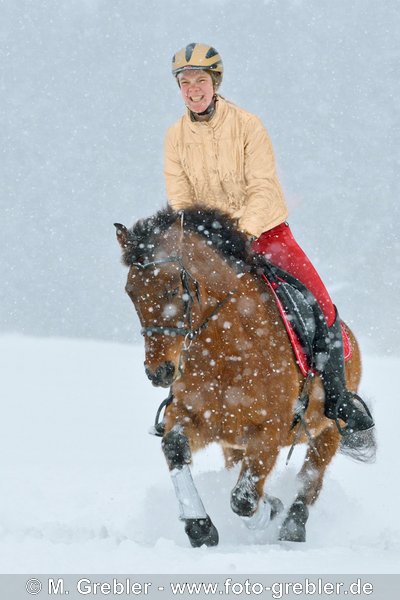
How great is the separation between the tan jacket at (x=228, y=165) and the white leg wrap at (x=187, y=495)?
6.12 ft

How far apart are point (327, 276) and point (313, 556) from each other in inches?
1264

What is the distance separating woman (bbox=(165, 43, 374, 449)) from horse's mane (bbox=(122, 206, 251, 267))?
160 mm

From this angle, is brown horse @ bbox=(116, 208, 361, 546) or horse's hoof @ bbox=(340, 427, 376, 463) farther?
horse's hoof @ bbox=(340, 427, 376, 463)

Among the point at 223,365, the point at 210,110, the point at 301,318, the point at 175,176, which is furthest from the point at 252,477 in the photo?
the point at 210,110

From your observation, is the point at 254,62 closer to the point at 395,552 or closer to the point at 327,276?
the point at 327,276

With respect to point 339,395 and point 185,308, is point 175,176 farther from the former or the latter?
point 339,395

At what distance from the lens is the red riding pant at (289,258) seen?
664cm

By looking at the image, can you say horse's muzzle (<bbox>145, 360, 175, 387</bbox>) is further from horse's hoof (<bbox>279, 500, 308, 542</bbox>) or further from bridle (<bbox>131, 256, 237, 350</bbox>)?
horse's hoof (<bbox>279, 500, 308, 542</bbox>)

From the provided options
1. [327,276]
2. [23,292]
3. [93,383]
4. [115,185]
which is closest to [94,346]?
[93,383]

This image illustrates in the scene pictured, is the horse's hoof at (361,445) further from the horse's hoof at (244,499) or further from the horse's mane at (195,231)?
the horse's mane at (195,231)

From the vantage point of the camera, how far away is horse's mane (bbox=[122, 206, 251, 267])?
523cm

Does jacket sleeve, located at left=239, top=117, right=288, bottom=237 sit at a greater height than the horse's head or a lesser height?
greater

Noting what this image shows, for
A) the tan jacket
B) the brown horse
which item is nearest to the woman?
the tan jacket

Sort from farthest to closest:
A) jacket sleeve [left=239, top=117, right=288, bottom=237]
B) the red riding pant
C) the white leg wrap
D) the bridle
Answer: the red riding pant, jacket sleeve [left=239, top=117, right=288, bottom=237], the white leg wrap, the bridle
